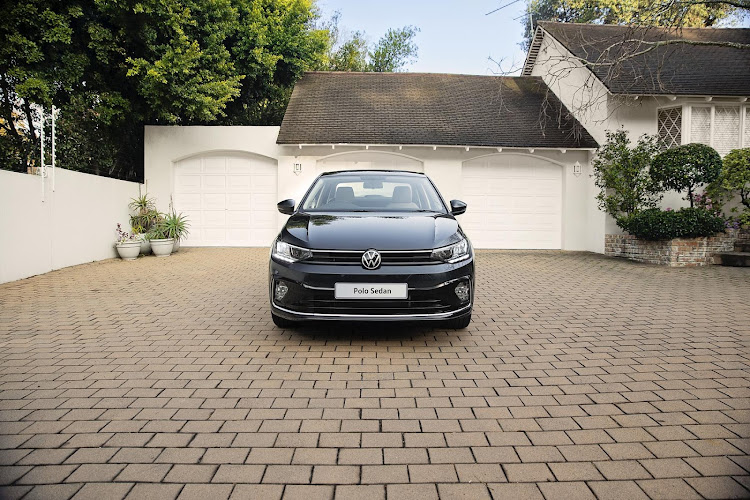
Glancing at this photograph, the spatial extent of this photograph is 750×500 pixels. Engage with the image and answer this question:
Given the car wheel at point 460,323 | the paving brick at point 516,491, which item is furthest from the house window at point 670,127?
the paving brick at point 516,491

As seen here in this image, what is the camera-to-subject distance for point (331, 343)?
474 cm

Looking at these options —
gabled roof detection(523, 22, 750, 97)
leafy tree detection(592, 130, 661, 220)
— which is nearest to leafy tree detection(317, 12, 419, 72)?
gabled roof detection(523, 22, 750, 97)

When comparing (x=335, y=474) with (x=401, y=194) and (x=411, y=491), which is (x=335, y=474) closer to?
(x=411, y=491)

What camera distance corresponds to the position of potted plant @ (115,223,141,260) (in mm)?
11766

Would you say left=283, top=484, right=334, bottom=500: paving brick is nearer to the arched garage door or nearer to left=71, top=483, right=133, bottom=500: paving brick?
left=71, top=483, right=133, bottom=500: paving brick

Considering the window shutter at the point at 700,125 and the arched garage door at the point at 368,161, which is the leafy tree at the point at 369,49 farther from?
the window shutter at the point at 700,125

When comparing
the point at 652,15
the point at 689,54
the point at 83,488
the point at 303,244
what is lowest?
the point at 83,488

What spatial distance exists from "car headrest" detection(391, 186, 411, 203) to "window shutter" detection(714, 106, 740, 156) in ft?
38.2

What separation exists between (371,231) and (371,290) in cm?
61

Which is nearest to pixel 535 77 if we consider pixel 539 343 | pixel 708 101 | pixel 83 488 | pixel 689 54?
pixel 689 54

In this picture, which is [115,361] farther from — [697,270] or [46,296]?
[697,270]

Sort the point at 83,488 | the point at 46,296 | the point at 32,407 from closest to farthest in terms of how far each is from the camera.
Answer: the point at 83,488
the point at 32,407
the point at 46,296

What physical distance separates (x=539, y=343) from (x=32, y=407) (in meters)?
4.04

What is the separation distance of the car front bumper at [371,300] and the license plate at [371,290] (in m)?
0.03
